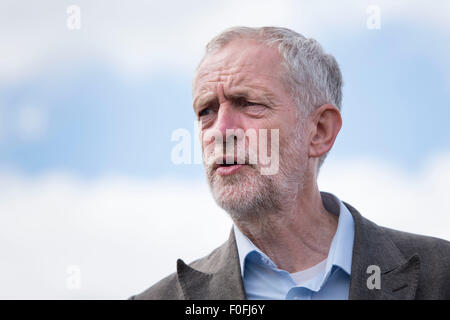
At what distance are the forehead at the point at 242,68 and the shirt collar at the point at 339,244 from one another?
133cm

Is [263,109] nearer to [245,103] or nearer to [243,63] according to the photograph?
[245,103]

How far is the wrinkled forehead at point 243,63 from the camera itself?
514 centimetres

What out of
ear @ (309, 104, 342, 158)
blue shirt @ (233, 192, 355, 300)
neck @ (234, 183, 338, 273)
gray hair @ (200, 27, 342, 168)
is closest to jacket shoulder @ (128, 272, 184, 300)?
blue shirt @ (233, 192, 355, 300)

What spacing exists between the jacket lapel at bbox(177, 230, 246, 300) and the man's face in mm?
432

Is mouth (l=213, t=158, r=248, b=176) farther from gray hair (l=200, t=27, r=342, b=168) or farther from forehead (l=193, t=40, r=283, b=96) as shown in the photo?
gray hair (l=200, t=27, r=342, b=168)

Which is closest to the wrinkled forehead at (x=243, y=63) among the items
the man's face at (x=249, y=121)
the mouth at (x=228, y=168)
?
the man's face at (x=249, y=121)

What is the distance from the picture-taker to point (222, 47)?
5395 mm

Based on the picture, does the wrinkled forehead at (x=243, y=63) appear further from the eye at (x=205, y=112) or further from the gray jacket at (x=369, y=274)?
the gray jacket at (x=369, y=274)

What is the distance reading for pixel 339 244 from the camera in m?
5.14

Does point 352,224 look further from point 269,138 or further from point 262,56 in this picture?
point 262,56
